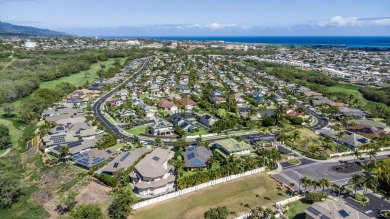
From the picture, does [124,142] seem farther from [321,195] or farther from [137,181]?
[321,195]

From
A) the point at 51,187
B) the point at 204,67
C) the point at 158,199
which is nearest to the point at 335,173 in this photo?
the point at 158,199

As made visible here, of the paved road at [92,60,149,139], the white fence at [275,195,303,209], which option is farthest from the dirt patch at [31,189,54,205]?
the white fence at [275,195,303,209]

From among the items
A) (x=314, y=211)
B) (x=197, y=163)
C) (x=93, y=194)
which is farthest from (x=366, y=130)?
(x=93, y=194)

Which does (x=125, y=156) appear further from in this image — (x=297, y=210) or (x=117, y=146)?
(x=297, y=210)

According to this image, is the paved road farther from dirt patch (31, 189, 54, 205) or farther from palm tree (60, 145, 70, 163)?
dirt patch (31, 189, 54, 205)

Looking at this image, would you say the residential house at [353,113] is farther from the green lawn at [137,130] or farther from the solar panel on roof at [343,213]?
the green lawn at [137,130]
